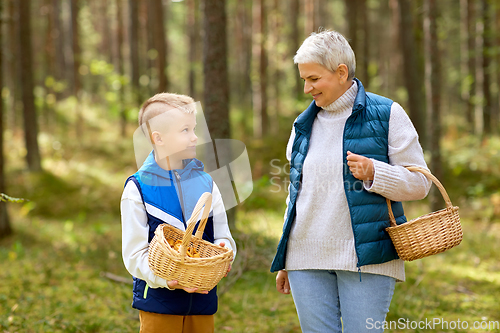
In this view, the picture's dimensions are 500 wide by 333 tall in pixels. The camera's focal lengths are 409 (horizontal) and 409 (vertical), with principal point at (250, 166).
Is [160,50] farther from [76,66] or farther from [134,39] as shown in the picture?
[76,66]

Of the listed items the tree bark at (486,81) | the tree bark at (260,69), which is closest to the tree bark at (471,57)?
the tree bark at (486,81)

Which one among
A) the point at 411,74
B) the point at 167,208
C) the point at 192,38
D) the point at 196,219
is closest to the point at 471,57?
the point at 411,74

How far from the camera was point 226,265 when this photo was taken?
1908 millimetres

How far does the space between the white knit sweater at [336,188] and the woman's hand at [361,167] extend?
0.03 meters

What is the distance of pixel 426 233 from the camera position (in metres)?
2.07

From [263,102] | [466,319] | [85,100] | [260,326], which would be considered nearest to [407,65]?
[263,102]

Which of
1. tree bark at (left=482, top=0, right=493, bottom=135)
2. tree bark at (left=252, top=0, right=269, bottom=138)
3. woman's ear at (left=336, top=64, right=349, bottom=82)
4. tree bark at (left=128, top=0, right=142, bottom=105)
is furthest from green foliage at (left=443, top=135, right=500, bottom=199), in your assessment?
tree bark at (left=128, top=0, right=142, bottom=105)

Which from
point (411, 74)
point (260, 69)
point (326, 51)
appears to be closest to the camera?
point (326, 51)

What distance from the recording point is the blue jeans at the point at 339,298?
83.5 inches

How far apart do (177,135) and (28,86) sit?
33.4 feet

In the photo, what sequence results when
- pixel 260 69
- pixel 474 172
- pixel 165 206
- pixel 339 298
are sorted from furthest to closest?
pixel 260 69, pixel 474 172, pixel 339 298, pixel 165 206

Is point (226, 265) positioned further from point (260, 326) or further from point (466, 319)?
point (466, 319)

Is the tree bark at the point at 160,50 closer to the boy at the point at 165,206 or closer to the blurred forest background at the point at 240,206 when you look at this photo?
the blurred forest background at the point at 240,206

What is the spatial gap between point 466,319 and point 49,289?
473 cm
